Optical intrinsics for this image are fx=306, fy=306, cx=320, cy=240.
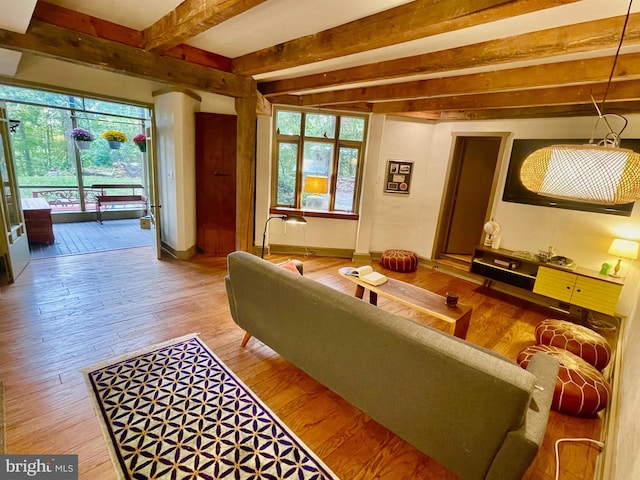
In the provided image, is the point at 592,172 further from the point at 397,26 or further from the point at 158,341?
the point at 158,341

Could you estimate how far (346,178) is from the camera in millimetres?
5215

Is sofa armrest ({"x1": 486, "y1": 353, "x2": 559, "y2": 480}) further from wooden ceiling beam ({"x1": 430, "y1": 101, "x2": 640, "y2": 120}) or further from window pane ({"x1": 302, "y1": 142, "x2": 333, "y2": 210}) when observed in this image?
window pane ({"x1": 302, "y1": 142, "x2": 333, "y2": 210})

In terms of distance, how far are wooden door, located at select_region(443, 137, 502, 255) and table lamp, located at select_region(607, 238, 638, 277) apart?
5.78 ft

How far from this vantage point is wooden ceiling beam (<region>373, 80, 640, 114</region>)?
2.86 m

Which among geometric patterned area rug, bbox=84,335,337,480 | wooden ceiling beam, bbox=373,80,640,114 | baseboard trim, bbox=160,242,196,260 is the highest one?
wooden ceiling beam, bbox=373,80,640,114

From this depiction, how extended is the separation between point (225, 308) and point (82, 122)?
20.2ft

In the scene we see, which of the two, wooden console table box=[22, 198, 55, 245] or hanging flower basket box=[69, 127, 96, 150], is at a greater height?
hanging flower basket box=[69, 127, 96, 150]

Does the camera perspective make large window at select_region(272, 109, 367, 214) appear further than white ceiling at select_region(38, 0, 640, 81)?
Yes

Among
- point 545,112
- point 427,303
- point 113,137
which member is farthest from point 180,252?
point 545,112

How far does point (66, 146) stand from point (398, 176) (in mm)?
6993

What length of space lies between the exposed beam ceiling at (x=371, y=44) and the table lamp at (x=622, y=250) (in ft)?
4.83

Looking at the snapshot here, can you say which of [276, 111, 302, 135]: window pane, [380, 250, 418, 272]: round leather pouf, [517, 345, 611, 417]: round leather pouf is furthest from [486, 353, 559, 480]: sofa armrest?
[276, 111, 302, 135]: window pane

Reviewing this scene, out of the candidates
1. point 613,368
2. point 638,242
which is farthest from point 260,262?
point 638,242

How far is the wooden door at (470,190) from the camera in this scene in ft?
16.3
